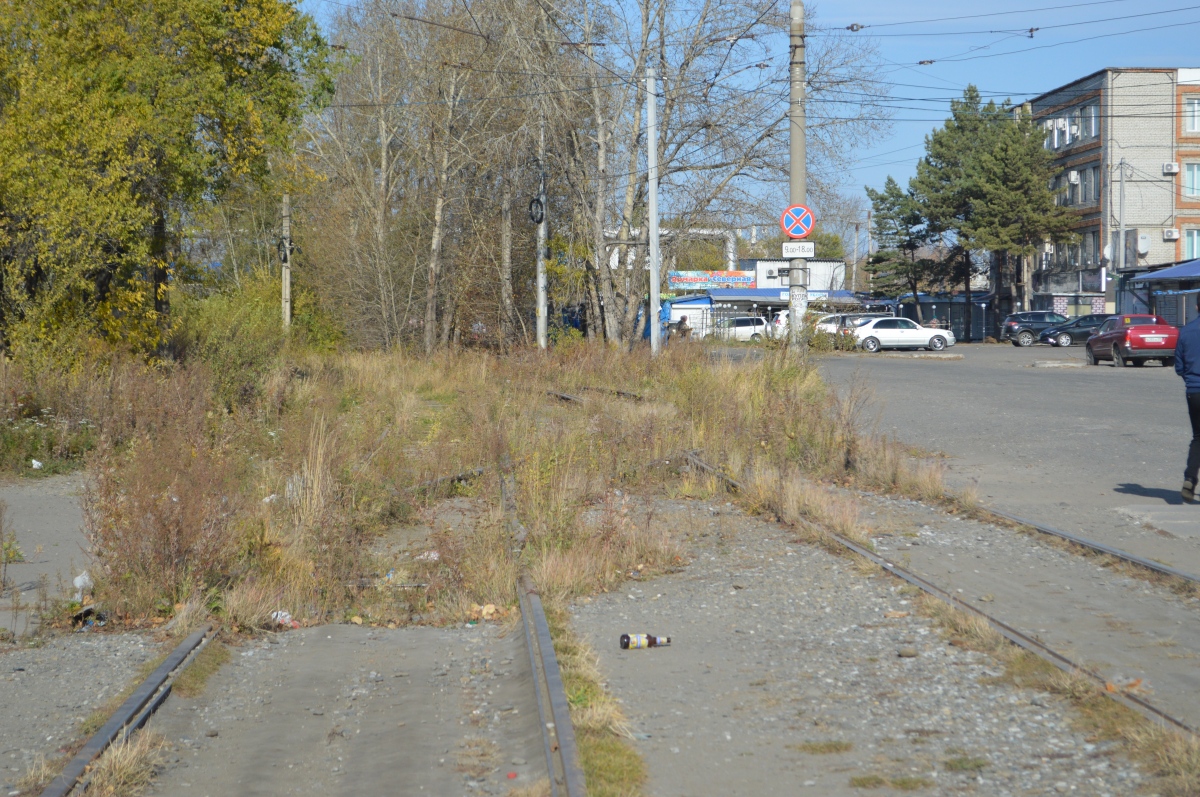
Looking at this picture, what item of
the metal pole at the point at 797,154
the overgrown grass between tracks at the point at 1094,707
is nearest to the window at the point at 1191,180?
the metal pole at the point at 797,154

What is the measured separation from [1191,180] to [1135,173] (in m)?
3.28

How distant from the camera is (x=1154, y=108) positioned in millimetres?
62344

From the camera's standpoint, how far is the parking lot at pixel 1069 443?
9898 mm

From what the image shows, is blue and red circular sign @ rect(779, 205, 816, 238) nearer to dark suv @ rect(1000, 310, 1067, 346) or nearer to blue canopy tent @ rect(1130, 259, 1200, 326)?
blue canopy tent @ rect(1130, 259, 1200, 326)

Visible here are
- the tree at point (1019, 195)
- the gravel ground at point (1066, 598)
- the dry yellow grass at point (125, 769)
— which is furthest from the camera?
the tree at point (1019, 195)

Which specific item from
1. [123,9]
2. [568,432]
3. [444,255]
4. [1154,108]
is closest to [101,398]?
[568,432]

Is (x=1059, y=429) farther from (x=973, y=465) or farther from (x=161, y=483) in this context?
(x=161, y=483)

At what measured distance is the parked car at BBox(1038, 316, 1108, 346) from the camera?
56.5 m

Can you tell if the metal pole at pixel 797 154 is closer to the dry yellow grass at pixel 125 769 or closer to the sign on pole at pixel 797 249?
the sign on pole at pixel 797 249

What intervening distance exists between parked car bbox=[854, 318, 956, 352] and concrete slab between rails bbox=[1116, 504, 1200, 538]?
1683 inches

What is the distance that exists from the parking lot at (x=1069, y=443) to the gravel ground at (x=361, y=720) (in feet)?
17.2

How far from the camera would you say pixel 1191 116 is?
62.9m

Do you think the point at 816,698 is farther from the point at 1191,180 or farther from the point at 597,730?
the point at 1191,180

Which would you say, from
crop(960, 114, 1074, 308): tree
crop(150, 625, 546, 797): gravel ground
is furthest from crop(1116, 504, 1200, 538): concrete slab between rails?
crop(960, 114, 1074, 308): tree
